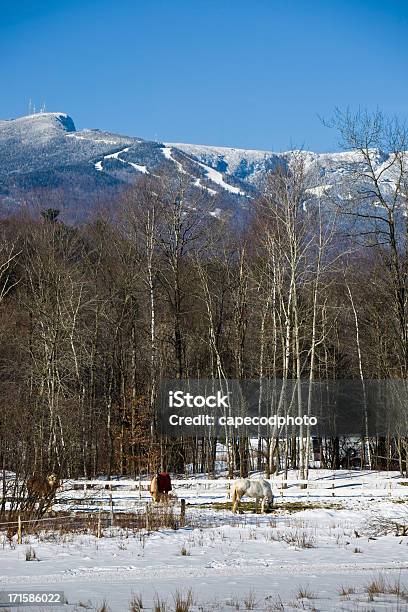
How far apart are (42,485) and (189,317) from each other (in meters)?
24.5

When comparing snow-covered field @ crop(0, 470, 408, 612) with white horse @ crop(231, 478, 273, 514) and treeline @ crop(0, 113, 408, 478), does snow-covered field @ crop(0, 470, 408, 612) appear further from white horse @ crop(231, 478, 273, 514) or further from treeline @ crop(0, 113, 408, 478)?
treeline @ crop(0, 113, 408, 478)

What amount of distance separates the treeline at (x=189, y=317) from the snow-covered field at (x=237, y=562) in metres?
8.02

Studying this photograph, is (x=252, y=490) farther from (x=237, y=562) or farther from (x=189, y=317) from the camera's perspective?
(x=189, y=317)

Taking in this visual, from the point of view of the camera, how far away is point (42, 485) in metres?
19.4

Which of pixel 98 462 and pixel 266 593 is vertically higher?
pixel 98 462

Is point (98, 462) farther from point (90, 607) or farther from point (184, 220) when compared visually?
point (90, 607)

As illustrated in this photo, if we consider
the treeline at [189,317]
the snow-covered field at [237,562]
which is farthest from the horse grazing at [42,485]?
the treeline at [189,317]

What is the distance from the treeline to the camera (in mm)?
32531

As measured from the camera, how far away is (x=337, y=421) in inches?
1639

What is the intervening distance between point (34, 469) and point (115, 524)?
8.53 ft

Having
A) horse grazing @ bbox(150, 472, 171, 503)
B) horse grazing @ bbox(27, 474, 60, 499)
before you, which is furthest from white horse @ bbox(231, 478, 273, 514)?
horse grazing @ bbox(27, 474, 60, 499)

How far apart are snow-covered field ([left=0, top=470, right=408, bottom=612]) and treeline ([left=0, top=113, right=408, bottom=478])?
802 cm

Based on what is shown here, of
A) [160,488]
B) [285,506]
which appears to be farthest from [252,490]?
[160,488]

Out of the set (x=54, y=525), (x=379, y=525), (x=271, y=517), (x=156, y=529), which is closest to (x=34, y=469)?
(x=54, y=525)
